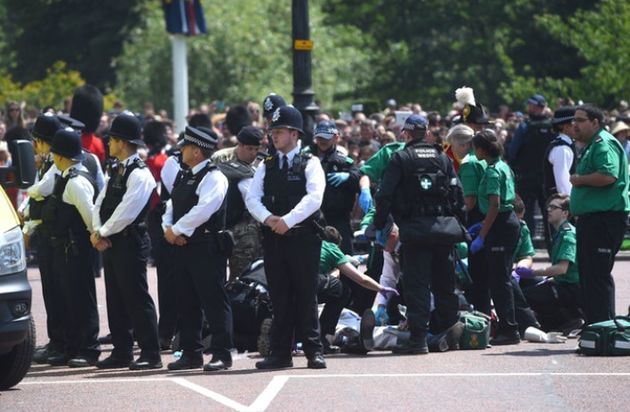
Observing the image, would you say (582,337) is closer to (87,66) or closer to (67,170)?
(67,170)

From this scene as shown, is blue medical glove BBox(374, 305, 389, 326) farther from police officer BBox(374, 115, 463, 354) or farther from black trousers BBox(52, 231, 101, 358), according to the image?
black trousers BBox(52, 231, 101, 358)

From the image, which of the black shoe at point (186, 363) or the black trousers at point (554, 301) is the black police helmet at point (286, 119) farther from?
the black trousers at point (554, 301)

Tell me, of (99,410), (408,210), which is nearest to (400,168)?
(408,210)

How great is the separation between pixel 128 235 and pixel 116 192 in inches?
13.5

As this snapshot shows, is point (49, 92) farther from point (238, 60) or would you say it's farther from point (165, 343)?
point (165, 343)

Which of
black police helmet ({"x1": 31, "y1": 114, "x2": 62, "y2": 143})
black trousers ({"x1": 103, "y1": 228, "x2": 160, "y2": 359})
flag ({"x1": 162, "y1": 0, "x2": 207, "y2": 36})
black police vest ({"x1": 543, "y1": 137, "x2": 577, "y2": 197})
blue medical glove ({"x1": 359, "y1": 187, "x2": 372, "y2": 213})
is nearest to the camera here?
black trousers ({"x1": 103, "y1": 228, "x2": 160, "y2": 359})

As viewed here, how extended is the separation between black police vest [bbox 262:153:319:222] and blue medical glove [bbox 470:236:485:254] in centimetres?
222

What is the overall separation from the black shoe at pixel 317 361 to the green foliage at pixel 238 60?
36397 mm

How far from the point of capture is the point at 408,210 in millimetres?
13375

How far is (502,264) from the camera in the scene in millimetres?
14070

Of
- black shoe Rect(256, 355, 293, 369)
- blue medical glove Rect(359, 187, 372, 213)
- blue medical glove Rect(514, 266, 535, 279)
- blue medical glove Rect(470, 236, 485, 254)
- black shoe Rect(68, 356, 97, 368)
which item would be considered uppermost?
blue medical glove Rect(359, 187, 372, 213)

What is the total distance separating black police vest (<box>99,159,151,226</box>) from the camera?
12750mm

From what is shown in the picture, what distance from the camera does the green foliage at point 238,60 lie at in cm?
4997

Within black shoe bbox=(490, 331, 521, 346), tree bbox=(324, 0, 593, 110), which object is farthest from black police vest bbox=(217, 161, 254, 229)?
tree bbox=(324, 0, 593, 110)
